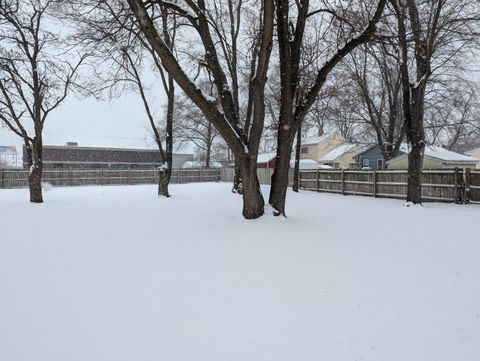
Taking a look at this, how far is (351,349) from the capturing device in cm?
280

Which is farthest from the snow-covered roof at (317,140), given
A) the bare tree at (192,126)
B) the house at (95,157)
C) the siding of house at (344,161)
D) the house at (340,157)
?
the house at (95,157)

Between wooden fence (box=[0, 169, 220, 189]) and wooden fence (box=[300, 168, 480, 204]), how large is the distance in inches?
535

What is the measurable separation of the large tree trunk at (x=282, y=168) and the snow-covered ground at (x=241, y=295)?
138 cm

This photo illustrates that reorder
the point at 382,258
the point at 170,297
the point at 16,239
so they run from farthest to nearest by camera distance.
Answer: the point at 16,239 < the point at 382,258 < the point at 170,297

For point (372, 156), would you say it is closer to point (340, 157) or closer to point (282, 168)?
point (340, 157)

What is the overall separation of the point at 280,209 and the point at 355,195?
10.8 metres

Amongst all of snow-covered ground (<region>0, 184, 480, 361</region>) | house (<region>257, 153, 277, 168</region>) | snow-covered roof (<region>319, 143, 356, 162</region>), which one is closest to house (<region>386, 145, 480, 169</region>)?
house (<region>257, 153, 277, 168</region>)

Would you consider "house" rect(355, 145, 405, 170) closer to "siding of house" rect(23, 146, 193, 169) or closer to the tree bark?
"siding of house" rect(23, 146, 193, 169)

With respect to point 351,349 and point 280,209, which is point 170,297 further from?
point 280,209

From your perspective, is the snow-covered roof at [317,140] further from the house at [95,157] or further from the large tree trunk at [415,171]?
the large tree trunk at [415,171]

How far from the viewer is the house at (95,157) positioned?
121ft

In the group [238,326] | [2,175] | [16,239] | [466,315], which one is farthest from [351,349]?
[2,175]

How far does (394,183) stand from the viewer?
16.1 m

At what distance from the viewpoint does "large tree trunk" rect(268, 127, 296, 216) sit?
8586 mm
